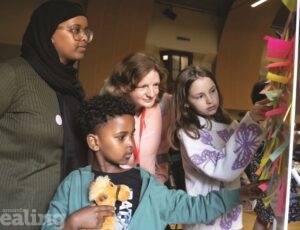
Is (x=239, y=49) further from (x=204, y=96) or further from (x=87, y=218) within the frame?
(x=87, y=218)

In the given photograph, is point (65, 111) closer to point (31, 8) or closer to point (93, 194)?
point (93, 194)

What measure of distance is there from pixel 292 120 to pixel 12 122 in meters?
0.87

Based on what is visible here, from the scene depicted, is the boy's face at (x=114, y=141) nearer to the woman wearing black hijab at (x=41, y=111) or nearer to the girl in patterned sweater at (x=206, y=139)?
the woman wearing black hijab at (x=41, y=111)

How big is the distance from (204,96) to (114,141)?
515 mm

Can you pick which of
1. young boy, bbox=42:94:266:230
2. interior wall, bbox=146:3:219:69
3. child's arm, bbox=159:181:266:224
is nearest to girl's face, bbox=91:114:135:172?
young boy, bbox=42:94:266:230

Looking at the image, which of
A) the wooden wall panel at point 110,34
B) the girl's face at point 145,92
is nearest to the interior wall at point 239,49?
the wooden wall panel at point 110,34

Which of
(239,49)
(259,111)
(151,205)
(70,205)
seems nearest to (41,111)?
(70,205)

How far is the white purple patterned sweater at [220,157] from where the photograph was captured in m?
1.42

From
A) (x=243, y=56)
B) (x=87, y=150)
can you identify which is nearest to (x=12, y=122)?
→ (x=87, y=150)

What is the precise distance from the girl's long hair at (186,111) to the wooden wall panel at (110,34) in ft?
16.0

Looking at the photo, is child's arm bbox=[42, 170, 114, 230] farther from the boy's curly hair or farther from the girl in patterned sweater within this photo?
the girl in patterned sweater

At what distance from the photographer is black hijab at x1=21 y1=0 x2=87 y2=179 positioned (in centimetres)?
136

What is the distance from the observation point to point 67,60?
1448mm

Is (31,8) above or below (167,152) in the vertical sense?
above
